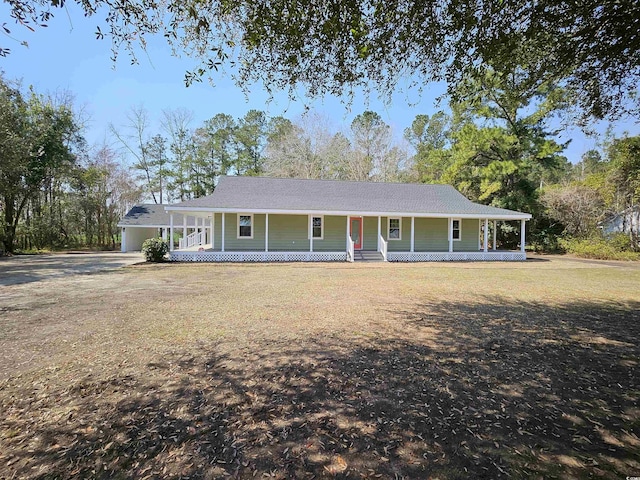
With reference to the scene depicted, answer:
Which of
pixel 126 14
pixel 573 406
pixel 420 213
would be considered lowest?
pixel 573 406

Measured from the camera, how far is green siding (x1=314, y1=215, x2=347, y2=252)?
19.2m

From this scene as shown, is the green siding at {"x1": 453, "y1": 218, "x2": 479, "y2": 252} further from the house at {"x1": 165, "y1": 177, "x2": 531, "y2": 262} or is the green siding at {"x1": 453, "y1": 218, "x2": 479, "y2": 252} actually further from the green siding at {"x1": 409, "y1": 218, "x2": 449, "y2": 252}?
the green siding at {"x1": 409, "y1": 218, "x2": 449, "y2": 252}

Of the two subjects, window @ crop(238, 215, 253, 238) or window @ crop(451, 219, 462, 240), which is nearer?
window @ crop(238, 215, 253, 238)

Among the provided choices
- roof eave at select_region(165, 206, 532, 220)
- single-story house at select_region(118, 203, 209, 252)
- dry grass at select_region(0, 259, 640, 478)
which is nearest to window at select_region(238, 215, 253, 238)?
roof eave at select_region(165, 206, 532, 220)

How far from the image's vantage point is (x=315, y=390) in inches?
136

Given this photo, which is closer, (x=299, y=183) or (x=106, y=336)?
(x=106, y=336)

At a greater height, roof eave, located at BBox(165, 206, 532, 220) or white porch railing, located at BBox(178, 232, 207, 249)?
roof eave, located at BBox(165, 206, 532, 220)

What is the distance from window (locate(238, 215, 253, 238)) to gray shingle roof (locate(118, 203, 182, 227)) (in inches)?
435

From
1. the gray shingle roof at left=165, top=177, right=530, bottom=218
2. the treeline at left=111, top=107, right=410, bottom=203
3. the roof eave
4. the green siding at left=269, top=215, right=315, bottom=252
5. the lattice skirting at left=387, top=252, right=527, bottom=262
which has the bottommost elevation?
the lattice skirting at left=387, top=252, right=527, bottom=262

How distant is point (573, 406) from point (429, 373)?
137cm

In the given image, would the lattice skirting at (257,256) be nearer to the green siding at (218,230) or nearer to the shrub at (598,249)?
the green siding at (218,230)

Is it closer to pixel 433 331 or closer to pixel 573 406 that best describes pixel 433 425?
pixel 573 406

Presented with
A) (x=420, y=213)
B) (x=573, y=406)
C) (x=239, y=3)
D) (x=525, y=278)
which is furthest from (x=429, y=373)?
(x=420, y=213)

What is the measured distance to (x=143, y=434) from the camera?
2686 millimetres
